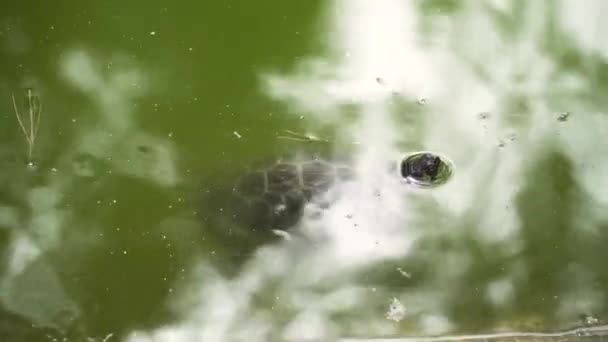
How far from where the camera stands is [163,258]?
200cm

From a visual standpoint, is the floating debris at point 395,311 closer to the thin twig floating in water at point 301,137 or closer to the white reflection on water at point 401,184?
the white reflection on water at point 401,184

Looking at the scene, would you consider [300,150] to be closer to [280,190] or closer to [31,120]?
[280,190]

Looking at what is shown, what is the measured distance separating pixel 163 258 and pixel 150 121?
15.9 inches

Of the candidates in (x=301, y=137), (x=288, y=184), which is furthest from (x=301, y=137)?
(x=288, y=184)

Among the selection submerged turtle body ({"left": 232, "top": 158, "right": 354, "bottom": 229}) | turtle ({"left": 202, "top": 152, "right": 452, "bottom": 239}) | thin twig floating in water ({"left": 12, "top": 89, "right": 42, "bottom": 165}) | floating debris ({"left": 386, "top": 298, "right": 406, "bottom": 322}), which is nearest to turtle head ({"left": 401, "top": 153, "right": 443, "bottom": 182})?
turtle ({"left": 202, "top": 152, "right": 452, "bottom": 239})

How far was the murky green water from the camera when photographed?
1984 millimetres

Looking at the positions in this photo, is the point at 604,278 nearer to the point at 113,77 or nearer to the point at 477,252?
the point at 477,252

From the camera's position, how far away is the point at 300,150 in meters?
2.06

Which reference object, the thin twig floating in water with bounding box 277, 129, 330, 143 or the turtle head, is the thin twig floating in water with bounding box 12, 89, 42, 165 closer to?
the thin twig floating in water with bounding box 277, 129, 330, 143

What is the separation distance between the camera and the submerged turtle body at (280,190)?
6.65 feet

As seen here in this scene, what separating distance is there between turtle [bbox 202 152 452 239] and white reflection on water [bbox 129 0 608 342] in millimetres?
42

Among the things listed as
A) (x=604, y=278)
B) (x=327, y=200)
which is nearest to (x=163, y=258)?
(x=327, y=200)

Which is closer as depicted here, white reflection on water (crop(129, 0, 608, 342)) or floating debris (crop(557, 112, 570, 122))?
white reflection on water (crop(129, 0, 608, 342))

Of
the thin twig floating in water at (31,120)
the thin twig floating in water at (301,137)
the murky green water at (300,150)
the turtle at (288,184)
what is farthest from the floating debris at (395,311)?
the thin twig floating in water at (31,120)
